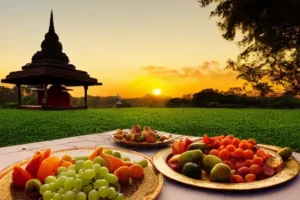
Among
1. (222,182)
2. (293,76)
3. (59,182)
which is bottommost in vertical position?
(222,182)

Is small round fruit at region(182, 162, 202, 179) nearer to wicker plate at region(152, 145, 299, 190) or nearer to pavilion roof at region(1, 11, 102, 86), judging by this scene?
wicker plate at region(152, 145, 299, 190)

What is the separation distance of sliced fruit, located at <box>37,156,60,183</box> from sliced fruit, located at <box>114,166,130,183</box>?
36 cm

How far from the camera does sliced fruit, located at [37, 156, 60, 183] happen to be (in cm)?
142

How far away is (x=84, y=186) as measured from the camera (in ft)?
4.03

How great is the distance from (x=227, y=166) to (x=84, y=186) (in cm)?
96

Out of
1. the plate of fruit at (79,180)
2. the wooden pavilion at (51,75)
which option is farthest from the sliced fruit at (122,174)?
the wooden pavilion at (51,75)

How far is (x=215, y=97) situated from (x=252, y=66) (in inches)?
688

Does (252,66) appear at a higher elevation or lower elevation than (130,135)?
higher

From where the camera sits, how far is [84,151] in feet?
7.35

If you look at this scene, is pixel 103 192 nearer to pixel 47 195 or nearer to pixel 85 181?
pixel 85 181

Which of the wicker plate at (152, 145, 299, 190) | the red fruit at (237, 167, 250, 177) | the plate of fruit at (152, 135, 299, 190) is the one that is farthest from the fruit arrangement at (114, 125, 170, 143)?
the red fruit at (237, 167, 250, 177)

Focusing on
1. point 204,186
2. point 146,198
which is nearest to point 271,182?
point 204,186

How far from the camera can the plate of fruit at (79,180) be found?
1.17 meters

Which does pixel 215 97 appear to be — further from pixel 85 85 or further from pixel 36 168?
pixel 36 168
